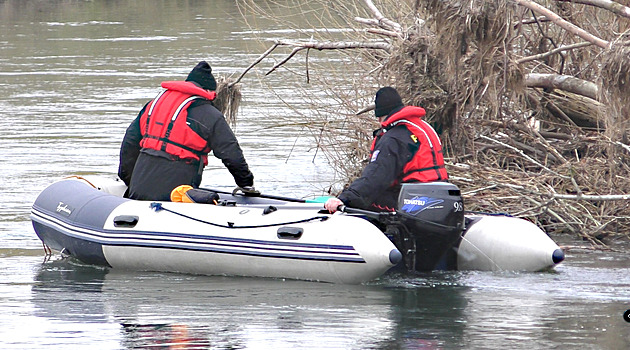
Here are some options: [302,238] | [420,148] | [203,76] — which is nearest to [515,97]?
[420,148]

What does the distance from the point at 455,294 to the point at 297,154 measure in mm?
6323

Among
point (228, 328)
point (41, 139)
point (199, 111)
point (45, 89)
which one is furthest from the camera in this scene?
point (45, 89)

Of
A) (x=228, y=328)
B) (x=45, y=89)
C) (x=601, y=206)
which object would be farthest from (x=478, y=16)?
(x=45, y=89)

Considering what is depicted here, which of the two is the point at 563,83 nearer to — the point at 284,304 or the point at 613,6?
the point at 613,6

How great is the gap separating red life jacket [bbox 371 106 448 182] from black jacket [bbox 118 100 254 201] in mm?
1180

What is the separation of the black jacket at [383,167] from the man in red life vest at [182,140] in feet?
3.41

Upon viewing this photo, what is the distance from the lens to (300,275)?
7254 millimetres

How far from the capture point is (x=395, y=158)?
286 inches

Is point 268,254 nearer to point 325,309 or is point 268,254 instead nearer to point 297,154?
point 325,309

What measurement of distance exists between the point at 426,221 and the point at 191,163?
1.84 metres

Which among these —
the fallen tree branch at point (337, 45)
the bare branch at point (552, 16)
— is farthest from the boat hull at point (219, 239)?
the fallen tree branch at point (337, 45)

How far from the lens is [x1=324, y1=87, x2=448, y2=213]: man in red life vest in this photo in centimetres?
727

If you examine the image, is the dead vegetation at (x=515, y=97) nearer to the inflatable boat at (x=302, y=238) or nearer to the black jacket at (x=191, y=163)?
the inflatable boat at (x=302, y=238)

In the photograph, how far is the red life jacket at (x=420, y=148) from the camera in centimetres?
732
